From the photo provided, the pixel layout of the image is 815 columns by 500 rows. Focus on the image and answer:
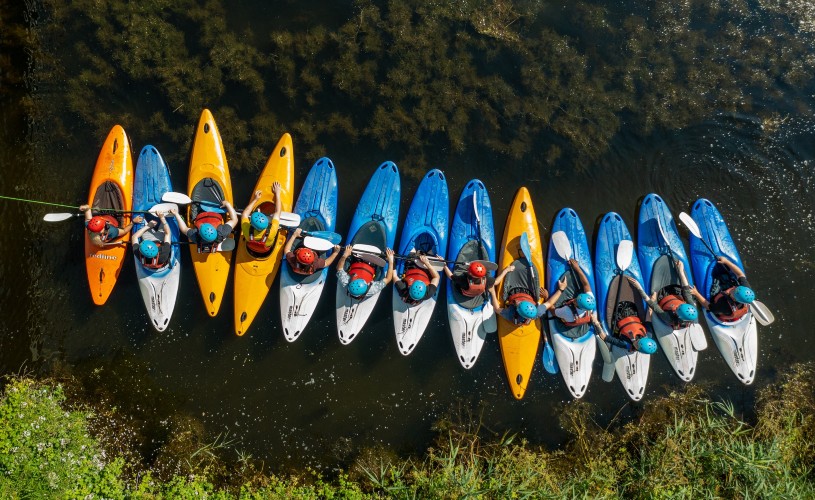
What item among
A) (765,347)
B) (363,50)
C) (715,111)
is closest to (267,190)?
(363,50)

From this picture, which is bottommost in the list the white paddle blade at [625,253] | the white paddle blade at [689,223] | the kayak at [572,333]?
the kayak at [572,333]

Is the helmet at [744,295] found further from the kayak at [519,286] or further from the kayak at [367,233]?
the kayak at [367,233]

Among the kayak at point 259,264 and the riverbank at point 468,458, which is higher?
the kayak at point 259,264

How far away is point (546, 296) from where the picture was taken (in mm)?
5996

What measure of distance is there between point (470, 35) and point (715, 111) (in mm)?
3681

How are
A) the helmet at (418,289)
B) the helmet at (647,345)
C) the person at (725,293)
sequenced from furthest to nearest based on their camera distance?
1. the person at (725,293)
2. the helmet at (418,289)
3. the helmet at (647,345)

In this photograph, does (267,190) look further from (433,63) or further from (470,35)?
(470,35)

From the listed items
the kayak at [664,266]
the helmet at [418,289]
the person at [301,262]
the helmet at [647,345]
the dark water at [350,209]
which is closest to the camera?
the helmet at [647,345]

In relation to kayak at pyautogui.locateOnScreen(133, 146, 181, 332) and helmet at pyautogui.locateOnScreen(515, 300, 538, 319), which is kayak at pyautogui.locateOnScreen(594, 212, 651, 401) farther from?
kayak at pyautogui.locateOnScreen(133, 146, 181, 332)

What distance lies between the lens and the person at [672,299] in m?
5.88

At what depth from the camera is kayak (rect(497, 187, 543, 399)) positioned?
6.05 m

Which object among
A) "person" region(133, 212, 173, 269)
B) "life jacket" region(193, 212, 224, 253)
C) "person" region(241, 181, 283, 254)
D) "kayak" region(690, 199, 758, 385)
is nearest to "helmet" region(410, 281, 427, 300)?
"person" region(241, 181, 283, 254)

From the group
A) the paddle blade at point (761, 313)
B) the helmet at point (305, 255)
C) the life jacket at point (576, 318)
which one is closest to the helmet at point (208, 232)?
the helmet at point (305, 255)

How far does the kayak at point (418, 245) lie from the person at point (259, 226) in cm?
166
